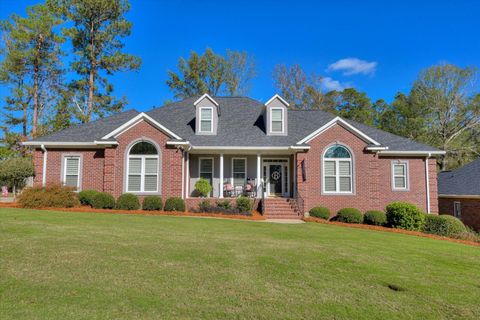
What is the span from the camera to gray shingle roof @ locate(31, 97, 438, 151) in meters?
17.4

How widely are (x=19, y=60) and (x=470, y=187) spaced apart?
3912 centimetres

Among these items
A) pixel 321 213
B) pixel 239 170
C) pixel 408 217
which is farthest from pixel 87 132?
pixel 408 217

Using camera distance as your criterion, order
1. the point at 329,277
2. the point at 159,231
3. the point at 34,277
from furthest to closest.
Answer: the point at 159,231
the point at 329,277
the point at 34,277

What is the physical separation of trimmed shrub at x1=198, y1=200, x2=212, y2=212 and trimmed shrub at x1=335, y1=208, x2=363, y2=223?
22.1ft

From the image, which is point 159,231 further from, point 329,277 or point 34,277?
point 329,277

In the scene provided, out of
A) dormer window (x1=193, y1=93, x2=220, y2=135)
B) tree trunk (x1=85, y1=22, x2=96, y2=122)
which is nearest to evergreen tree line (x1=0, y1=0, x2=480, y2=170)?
tree trunk (x1=85, y1=22, x2=96, y2=122)

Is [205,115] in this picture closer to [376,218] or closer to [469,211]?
[376,218]

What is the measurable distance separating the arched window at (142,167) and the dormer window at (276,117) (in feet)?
23.4

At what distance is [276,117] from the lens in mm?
18625

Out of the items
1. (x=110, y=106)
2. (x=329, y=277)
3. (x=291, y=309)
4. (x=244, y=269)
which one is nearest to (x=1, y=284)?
(x=244, y=269)

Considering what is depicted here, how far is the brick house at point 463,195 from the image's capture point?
17688 mm

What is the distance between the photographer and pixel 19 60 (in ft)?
94.8

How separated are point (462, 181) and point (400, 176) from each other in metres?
6.26

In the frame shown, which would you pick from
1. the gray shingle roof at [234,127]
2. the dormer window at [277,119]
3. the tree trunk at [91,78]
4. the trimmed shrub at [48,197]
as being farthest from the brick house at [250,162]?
the tree trunk at [91,78]
